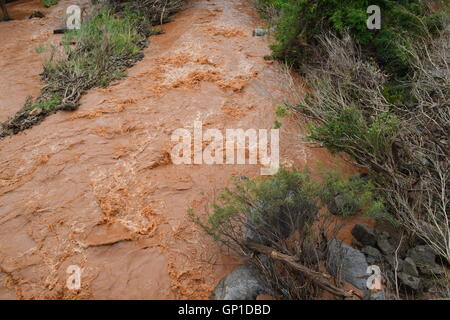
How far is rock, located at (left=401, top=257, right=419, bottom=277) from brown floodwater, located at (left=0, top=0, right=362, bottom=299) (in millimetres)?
1499

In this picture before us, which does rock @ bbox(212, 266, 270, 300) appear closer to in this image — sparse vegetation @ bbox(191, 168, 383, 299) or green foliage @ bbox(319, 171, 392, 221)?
sparse vegetation @ bbox(191, 168, 383, 299)

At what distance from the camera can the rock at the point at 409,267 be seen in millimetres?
2747

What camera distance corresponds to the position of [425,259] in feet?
9.45

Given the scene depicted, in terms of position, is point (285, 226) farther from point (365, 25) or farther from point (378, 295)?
point (365, 25)

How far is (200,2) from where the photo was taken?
988 cm

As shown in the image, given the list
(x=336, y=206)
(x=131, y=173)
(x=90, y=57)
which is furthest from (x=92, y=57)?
(x=336, y=206)

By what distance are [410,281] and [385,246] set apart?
0.42 metres

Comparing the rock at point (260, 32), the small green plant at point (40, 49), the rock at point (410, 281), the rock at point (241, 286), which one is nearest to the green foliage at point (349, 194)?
the rock at point (410, 281)
